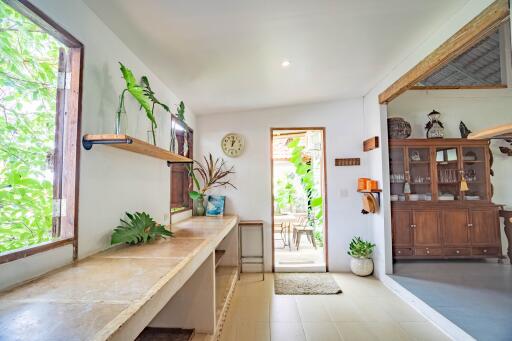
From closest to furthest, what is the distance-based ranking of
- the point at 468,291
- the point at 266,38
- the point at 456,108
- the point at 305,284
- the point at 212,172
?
the point at 266,38
the point at 468,291
the point at 305,284
the point at 212,172
the point at 456,108

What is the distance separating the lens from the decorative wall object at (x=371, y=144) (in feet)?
11.8

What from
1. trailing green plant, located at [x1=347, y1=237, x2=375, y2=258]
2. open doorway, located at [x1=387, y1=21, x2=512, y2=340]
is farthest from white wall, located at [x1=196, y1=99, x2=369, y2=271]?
open doorway, located at [x1=387, y1=21, x2=512, y2=340]

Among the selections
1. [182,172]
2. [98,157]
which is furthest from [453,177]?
[98,157]

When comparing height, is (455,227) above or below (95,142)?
below

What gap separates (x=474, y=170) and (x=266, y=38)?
4.10m

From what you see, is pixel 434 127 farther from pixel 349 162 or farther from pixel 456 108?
pixel 349 162

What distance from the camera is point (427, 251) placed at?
381 centimetres

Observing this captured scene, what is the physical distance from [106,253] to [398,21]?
291 cm

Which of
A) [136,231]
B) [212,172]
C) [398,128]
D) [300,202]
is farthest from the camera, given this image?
[300,202]

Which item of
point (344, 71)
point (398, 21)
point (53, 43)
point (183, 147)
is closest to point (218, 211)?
point (183, 147)

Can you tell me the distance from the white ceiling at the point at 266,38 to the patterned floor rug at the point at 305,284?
2662 mm

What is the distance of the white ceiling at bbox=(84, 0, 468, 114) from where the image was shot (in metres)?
1.75

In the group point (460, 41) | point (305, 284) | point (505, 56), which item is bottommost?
point (305, 284)

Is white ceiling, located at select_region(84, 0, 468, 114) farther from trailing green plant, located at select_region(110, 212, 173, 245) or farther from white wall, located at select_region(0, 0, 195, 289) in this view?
trailing green plant, located at select_region(110, 212, 173, 245)
